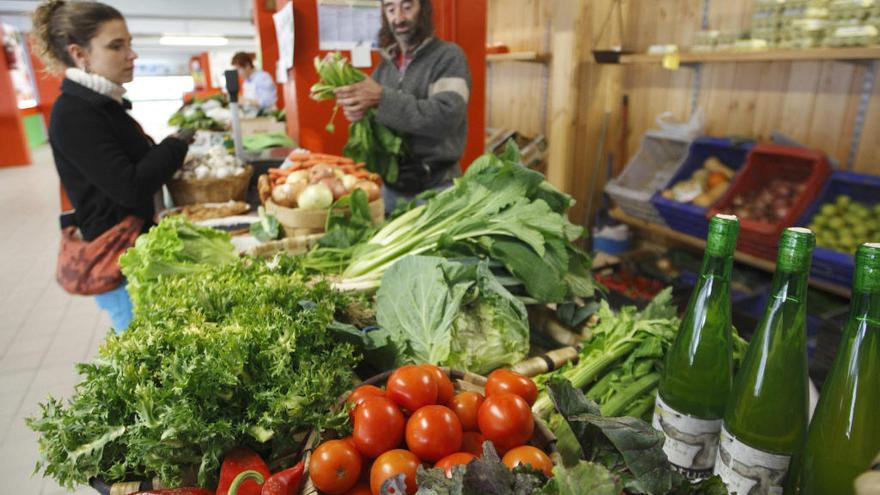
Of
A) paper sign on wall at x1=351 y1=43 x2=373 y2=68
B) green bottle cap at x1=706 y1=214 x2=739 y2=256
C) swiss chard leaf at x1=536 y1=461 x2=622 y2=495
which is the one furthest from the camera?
paper sign on wall at x1=351 y1=43 x2=373 y2=68

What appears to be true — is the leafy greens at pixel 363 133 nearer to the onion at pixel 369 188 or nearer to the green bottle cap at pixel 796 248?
the onion at pixel 369 188

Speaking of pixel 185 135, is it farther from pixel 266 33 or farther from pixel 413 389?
pixel 266 33

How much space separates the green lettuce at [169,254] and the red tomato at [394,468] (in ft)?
2.94

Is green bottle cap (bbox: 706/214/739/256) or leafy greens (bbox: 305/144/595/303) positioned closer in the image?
green bottle cap (bbox: 706/214/739/256)

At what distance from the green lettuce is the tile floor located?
103 centimetres

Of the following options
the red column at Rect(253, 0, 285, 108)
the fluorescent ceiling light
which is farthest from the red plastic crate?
the fluorescent ceiling light

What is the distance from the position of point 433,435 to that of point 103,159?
2004 millimetres

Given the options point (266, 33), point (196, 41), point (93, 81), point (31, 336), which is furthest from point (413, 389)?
point (196, 41)

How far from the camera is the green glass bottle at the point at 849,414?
0.80 m

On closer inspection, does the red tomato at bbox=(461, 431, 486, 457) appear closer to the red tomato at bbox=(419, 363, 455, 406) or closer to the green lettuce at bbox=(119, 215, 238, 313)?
the red tomato at bbox=(419, 363, 455, 406)

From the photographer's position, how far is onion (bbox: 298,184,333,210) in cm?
197

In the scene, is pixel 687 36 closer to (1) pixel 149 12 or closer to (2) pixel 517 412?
(2) pixel 517 412

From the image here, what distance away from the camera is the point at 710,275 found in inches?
38.8

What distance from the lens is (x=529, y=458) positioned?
0.74 metres
